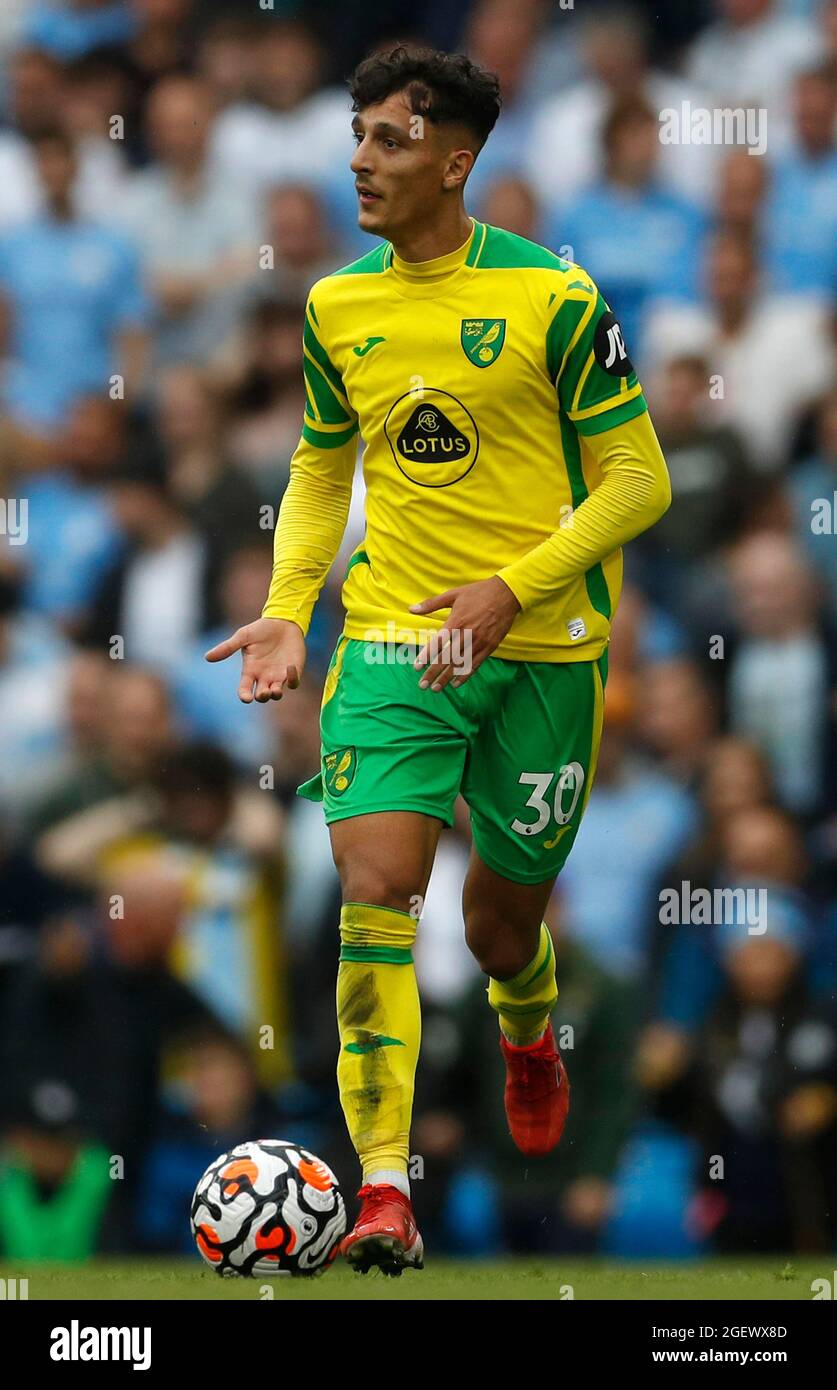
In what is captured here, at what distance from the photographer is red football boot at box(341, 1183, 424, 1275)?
5.08 m

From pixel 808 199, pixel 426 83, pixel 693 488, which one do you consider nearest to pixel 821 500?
pixel 693 488

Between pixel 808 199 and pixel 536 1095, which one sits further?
pixel 808 199

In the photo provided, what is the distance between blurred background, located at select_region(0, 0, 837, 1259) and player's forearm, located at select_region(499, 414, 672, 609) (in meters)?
2.74

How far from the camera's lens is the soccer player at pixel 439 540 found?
17.9ft

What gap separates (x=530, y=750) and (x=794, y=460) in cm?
323

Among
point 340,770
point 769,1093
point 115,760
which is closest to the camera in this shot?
point 340,770

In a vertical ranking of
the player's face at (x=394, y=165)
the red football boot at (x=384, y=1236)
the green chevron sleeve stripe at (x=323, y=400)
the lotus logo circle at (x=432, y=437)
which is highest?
the player's face at (x=394, y=165)

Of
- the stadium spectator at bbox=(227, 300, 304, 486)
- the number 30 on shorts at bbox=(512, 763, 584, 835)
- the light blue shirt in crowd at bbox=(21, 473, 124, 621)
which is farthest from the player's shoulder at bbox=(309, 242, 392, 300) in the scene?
the light blue shirt in crowd at bbox=(21, 473, 124, 621)

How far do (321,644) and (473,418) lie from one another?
3.08 metres

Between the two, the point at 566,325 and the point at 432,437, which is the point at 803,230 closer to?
the point at 566,325

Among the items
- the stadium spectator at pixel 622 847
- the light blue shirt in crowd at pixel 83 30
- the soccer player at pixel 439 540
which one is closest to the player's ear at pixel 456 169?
the soccer player at pixel 439 540

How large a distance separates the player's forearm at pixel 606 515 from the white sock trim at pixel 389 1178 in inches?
55.1

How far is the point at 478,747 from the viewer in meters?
5.91
